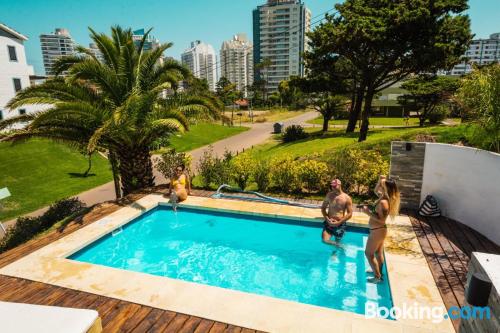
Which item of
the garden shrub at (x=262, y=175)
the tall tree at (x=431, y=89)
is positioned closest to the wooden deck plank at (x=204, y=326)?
the garden shrub at (x=262, y=175)

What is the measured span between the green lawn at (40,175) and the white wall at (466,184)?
13.9 meters

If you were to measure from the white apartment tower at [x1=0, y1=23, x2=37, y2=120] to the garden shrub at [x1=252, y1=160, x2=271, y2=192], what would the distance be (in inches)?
1095

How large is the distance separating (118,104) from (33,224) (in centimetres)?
476

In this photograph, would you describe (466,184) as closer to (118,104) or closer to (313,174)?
(313,174)

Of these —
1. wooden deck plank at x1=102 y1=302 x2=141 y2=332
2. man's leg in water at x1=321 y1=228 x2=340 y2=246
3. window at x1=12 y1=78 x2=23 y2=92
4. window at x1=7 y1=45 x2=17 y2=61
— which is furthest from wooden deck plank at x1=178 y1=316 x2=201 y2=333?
window at x1=7 y1=45 x2=17 y2=61

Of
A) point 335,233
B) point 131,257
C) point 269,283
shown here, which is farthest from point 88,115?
point 335,233

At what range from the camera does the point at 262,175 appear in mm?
11859

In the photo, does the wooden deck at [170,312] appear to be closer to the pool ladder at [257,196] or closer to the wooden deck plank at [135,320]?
the wooden deck plank at [135,320]

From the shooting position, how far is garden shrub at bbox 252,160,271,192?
11.8 meters

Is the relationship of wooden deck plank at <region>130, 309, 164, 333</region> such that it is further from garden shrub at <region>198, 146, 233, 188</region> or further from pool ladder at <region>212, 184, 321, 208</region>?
garden shrub at <region>198, 146, 233, 188</region>

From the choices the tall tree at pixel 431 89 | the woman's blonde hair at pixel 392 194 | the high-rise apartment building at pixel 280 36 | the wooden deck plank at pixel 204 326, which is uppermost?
the high-rise apartment building at pixel 280 36

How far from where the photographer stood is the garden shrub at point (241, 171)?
39.8 ft

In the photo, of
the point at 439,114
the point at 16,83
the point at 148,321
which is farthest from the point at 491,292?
the point at 439,114

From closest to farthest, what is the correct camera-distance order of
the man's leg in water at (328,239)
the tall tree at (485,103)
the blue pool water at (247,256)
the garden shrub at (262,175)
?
the blue pool water at (247,256) < the tall tree at (485,103) < the man's leg in water at (328,239) < the garden shrub at (262,175)
